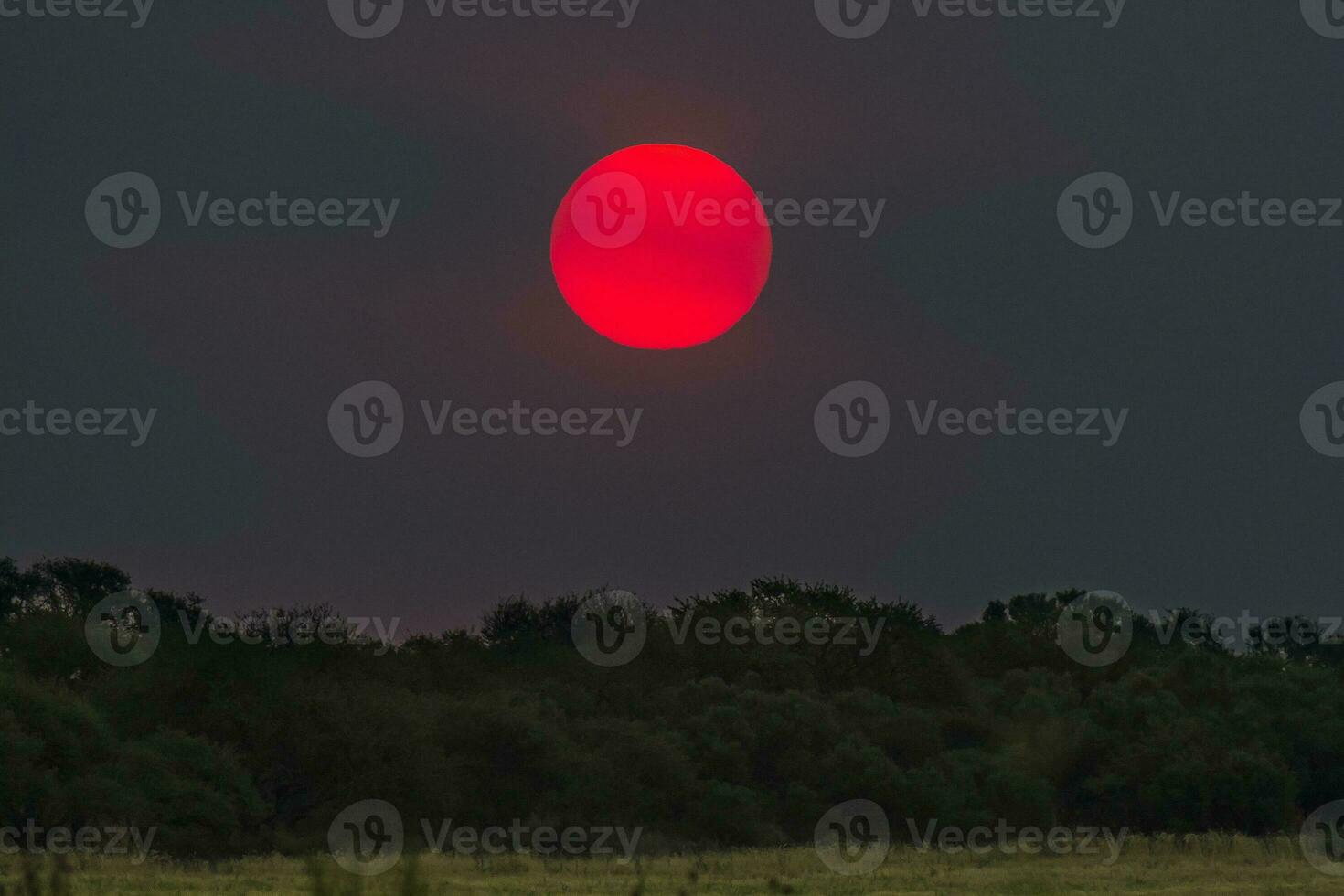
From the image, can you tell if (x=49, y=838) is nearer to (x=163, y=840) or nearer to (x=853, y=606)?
(x=163, y=840)

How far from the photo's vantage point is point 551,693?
57.8 meters

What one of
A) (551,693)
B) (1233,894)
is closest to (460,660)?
(551,693)
